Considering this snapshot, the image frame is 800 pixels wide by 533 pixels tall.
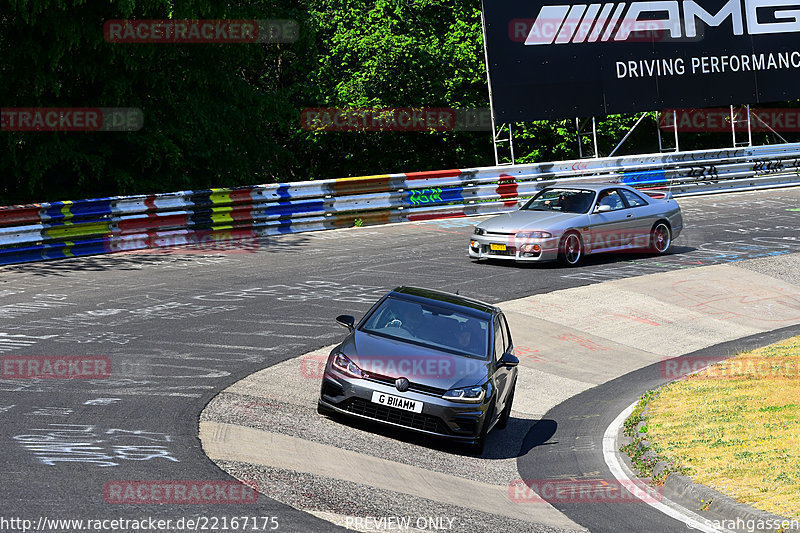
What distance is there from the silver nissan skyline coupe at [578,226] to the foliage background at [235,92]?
25.9 ft

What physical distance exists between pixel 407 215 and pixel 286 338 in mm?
10659

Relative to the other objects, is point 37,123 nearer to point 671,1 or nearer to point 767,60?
point 671,1

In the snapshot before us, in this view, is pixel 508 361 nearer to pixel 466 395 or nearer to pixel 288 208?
pixel 466 395

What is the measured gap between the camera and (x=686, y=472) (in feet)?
29.5

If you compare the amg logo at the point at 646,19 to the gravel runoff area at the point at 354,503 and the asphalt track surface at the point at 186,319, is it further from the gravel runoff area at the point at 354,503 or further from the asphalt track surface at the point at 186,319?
the gravel runoff area at the point at 354,503

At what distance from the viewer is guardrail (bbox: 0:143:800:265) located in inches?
720

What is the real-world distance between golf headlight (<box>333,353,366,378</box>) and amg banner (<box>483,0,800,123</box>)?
1698cm

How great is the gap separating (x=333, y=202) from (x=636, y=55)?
10869 mm

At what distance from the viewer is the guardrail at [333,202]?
1830 cm

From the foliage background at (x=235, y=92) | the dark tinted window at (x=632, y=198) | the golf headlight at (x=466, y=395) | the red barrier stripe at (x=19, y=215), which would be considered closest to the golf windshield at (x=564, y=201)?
the dark tinted window at (x=632, y=198)

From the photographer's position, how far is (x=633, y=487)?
9070 mm

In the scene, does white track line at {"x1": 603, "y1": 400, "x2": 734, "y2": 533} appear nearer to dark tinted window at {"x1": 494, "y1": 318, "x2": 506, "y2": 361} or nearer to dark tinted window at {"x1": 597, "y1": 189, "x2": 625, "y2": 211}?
dark tinted window at {"x1": 494, "y1": 318, "x2": 506, "y2": 361}

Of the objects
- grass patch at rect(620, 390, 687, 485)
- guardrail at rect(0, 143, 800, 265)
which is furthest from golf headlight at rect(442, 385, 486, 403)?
guardrail at rect(0, 143, 800, 265)

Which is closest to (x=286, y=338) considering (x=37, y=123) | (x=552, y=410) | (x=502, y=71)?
(x=552, y=410)
